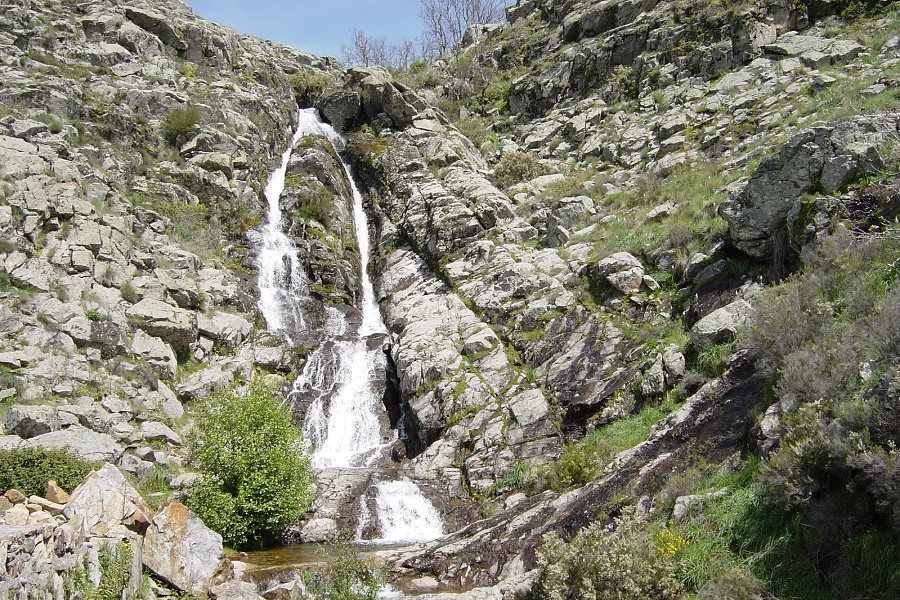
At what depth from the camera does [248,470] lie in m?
15.8

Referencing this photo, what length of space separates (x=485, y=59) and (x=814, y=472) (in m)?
51.4

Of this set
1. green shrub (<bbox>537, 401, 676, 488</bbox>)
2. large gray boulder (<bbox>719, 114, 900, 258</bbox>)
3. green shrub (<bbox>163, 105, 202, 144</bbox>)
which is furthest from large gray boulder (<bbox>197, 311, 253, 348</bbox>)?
large gray boulder (<bbox>719, 114, 900, 258</bbox>)

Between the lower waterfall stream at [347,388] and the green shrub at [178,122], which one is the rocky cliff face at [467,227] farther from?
the lower waterfall stream at [347,388]

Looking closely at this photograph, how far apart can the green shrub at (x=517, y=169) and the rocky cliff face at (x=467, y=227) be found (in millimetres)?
152

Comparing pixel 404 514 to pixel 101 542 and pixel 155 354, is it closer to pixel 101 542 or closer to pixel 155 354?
pixel 101 542

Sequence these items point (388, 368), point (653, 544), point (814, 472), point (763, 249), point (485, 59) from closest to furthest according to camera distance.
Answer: point (814, 472) < point (653, 544) < point (763, 249) < point (388, 368) < point (485, 59)

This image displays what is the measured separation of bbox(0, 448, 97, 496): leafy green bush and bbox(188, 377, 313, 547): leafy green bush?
3.16 metres

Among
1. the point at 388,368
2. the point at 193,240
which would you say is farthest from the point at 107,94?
the point at 388,368

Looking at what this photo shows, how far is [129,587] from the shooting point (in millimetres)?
9398

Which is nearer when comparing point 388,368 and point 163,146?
point 388,368

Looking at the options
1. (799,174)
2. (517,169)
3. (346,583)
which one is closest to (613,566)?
(346,583)

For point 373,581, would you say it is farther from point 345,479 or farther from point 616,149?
point 616,149

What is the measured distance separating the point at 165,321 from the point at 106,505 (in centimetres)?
1371

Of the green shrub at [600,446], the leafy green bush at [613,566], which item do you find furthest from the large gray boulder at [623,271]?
the leafy green bush at [613,566]
